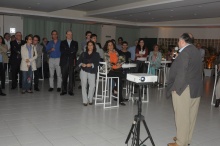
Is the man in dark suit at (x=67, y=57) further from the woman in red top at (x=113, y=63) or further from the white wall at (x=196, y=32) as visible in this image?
the white wall at (x=196, y=32)

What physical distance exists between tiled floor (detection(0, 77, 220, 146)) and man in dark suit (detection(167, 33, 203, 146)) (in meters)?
0.48

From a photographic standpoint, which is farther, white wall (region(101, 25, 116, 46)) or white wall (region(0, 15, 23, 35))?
white wall (region(101, 25, 116, 46))

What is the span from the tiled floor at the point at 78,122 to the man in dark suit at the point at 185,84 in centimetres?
48

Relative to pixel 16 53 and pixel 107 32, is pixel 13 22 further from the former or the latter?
pixel 16 53

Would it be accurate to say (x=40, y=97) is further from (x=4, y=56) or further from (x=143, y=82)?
(x=143, y=82)

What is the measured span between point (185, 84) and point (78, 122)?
2.02 meters

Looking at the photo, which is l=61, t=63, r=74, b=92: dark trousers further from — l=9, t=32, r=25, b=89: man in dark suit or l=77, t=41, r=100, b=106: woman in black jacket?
l=9, t=32, r=25, b=89: man in dark suit

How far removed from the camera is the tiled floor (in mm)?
3533

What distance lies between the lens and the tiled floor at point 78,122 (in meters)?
3.53

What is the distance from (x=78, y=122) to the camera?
4.29 m

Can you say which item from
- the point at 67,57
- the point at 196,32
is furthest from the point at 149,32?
the point at 67,57

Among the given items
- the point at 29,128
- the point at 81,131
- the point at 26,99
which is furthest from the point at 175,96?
the point at 26,99

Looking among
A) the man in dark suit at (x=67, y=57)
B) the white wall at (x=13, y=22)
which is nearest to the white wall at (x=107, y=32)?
the white wall at (x=13, y=22)

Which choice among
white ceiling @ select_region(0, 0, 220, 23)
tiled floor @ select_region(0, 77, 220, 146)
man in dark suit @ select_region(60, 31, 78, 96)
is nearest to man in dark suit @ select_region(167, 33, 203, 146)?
tiled floor @ select_region(0, 77, 220, 146)
